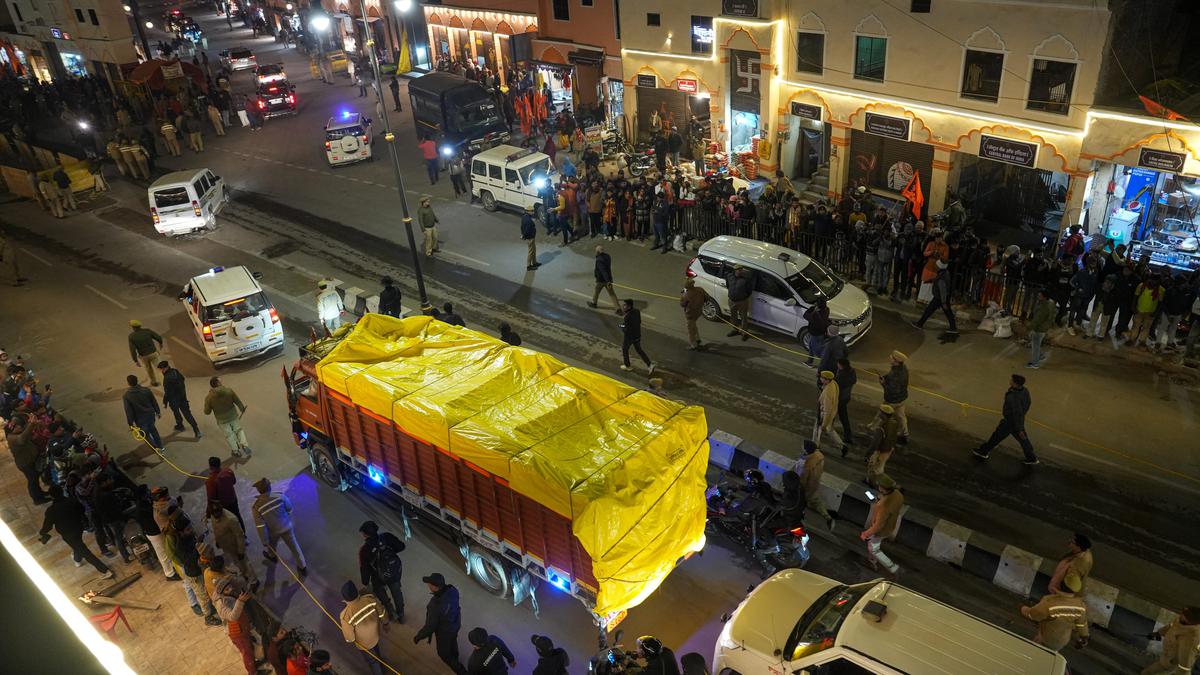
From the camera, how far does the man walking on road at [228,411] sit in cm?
1370

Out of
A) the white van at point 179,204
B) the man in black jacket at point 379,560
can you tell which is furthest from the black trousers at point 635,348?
the white van at point 179,204

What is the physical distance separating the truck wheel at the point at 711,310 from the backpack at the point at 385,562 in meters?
9.90

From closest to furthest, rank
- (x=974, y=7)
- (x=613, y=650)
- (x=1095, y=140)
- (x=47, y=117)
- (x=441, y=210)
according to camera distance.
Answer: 1. (x=613, y=650)
2. (x=1095, y=140)
3. (x=974, y=7)
4. (x=441, y=210)
5. (x=47, y=117)

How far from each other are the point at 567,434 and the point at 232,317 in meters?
10.4

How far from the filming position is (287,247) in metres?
24.3

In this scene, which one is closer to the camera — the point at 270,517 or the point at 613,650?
the point at 613,650

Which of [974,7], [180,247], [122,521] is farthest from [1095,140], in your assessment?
[180,247]

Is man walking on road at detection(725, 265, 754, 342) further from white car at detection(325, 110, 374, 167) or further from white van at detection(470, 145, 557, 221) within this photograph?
white car at detection(325, 110, 374, 167)

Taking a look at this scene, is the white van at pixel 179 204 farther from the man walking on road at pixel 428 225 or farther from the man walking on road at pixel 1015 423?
the man walking on road at pixel 1015 423

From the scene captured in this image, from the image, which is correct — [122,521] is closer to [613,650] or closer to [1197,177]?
[613,650]

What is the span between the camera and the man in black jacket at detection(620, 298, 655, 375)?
15.6 m

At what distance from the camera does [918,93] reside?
70.7 ft

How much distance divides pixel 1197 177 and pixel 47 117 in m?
52.5

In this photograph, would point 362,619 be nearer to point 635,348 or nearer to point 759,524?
point 759,524
